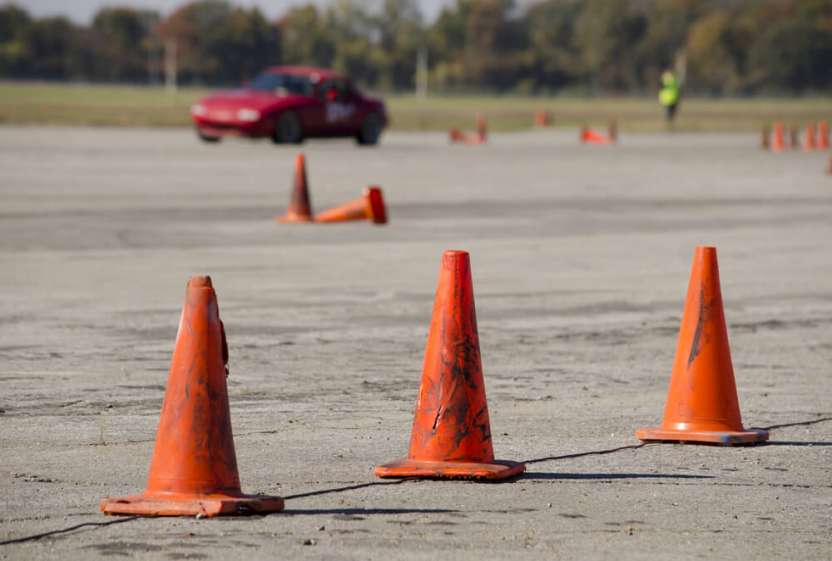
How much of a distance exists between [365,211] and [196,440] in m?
12.6

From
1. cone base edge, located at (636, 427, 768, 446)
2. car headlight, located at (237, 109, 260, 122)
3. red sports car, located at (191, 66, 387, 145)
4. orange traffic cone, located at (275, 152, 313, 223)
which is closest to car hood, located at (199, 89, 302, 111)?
red sports car, located at (191, 66, 387, 145)

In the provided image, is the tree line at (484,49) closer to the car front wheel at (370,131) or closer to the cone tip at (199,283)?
the car front wheel at (370,131)

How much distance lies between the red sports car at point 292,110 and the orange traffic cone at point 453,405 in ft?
90.2

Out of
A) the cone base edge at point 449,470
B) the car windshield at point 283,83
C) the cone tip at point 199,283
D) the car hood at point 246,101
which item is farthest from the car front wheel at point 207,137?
the cone tip at point 199,283

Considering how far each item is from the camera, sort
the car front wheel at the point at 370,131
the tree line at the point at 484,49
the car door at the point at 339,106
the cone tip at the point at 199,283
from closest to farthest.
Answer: the cone tip at the point at 199,283
the car door at the point at 339,106
the car front wheel at the point at 370,131
the tree line at the point at 484,49

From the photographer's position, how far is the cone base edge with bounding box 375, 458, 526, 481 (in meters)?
6.17

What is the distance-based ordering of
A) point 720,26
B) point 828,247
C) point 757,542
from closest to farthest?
1. point 757,542
2. point 828,247
3. point 720,26

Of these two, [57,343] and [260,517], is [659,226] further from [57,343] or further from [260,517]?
[260,517]

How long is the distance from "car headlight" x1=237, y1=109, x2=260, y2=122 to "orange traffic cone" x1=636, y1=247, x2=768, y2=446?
2680 centimetres

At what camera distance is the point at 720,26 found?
A: 148m

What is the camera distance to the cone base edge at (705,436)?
6.98 meters

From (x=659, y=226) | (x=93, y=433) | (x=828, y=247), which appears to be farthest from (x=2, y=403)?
(x=659, y=226)

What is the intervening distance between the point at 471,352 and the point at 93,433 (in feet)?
5.55

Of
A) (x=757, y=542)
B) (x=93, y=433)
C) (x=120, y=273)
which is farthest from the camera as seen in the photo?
(x=120, y=273)
